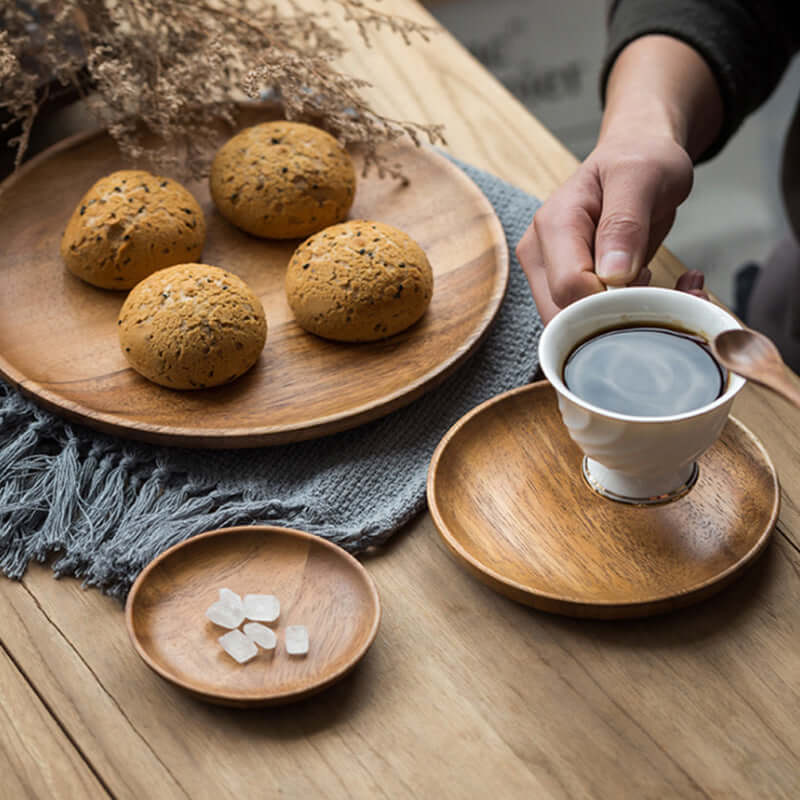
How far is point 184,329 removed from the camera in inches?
34.7

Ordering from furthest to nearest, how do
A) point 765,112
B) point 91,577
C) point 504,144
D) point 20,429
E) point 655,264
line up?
1. point 765,112
2. point 504,144
3. point 655,264
4. point 20,429
5. point 91,577

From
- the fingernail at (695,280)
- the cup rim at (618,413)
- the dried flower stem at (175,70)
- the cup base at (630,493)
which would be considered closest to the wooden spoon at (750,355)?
the cup rim at (618,413)

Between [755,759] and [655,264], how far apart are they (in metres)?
0.58

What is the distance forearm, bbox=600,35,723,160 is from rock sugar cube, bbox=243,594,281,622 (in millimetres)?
578

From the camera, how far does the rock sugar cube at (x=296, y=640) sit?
0.71m

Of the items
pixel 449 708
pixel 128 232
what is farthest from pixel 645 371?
pixel 128 232

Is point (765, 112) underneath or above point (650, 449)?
underneath

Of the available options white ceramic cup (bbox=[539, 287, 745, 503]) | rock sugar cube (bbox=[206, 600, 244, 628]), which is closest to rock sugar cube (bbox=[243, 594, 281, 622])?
rock sugar cube (bbox=[206, 600, 244, 628])

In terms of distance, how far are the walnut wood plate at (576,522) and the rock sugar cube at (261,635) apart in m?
0.16

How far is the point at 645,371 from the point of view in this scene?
2.42 feet

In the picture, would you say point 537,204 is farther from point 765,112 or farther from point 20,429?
point 765,112

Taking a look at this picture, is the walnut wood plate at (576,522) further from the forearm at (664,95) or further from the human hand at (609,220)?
the forearm at (664,95)

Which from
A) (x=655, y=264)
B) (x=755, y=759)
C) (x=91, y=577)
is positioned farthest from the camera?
(x=655, y=264)

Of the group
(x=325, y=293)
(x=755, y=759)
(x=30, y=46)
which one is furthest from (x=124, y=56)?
(x=755, y=759)
